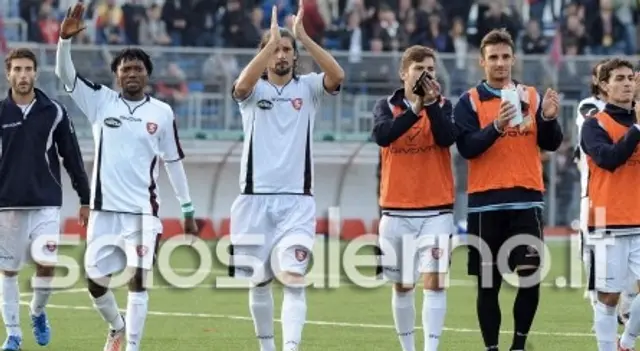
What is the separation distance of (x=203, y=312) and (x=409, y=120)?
538 centimetres

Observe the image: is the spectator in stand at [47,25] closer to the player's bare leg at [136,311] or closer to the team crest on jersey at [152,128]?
the team crest on jersey at [152,128]

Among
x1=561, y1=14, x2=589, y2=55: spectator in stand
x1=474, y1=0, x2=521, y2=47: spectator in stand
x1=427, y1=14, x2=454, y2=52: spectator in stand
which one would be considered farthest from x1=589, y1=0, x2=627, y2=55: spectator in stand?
x1=427, y1=14, x2=454, y2=52: spectator in stand

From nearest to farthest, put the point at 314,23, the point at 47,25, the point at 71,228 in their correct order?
1. the point at 71,228
2. the point at 47,25
3. the point at 314,23

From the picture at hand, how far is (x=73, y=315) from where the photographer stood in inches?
672

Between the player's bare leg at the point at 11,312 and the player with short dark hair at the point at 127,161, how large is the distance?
Result: 1.11m

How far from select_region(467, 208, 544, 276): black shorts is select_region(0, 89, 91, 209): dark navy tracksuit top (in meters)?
3.36

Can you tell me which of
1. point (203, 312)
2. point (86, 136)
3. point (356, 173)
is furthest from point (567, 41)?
point (203, 312)

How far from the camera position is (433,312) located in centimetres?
1287

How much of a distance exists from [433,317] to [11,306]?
364 cm

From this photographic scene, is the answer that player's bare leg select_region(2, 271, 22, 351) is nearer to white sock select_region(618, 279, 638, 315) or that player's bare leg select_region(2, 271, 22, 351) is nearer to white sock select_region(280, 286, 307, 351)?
white sock select_region(280, 286, 307, 351)

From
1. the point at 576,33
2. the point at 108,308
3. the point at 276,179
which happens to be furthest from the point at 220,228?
the point at 276,179

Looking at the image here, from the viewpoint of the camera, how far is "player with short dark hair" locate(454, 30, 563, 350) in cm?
1291

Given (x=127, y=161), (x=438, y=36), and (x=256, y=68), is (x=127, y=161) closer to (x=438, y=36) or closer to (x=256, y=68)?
(x=256, y=68)

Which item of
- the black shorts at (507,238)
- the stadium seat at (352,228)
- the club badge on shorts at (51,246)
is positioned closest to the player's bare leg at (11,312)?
the club badge on shorts at (51,246)
